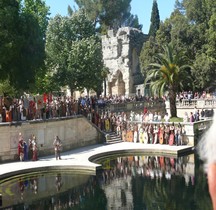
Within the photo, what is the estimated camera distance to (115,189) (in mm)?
16469

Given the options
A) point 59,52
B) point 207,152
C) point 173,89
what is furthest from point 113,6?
point 207,152

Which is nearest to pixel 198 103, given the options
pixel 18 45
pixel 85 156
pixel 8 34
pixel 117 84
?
pixel 117 84

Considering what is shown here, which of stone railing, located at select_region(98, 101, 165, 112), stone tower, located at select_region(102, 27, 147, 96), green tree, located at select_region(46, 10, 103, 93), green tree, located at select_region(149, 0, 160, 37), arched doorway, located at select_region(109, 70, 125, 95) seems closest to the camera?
stone railing, located at select_region(98, 101, 165, 112)

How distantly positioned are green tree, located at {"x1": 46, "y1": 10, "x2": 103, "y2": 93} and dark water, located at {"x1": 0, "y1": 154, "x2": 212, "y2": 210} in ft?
68.4

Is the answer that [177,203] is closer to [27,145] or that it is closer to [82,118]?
[27,145]

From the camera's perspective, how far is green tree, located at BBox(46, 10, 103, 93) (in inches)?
1597

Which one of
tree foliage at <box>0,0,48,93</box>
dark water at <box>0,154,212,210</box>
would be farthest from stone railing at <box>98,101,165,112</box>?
dark water at <box>0,154,212,210</box>

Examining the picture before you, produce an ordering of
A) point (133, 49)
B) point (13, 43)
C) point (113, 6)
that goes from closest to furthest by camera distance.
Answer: point (13, 43), point (133, 49), point (113, 6)

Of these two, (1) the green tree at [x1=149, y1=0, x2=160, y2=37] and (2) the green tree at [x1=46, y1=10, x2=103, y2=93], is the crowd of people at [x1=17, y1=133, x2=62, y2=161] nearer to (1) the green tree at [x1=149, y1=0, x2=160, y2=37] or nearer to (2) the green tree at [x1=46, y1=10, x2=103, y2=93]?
(2) the green tree at [x1=46, y1=10, x2=103, y2=93]

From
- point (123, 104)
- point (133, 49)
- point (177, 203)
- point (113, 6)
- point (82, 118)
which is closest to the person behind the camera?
point (177, 203)

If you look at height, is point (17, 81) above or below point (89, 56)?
below

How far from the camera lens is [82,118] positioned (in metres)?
26.0

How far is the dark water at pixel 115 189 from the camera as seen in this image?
14422 mm

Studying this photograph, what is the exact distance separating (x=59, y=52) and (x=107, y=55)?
667 inches
